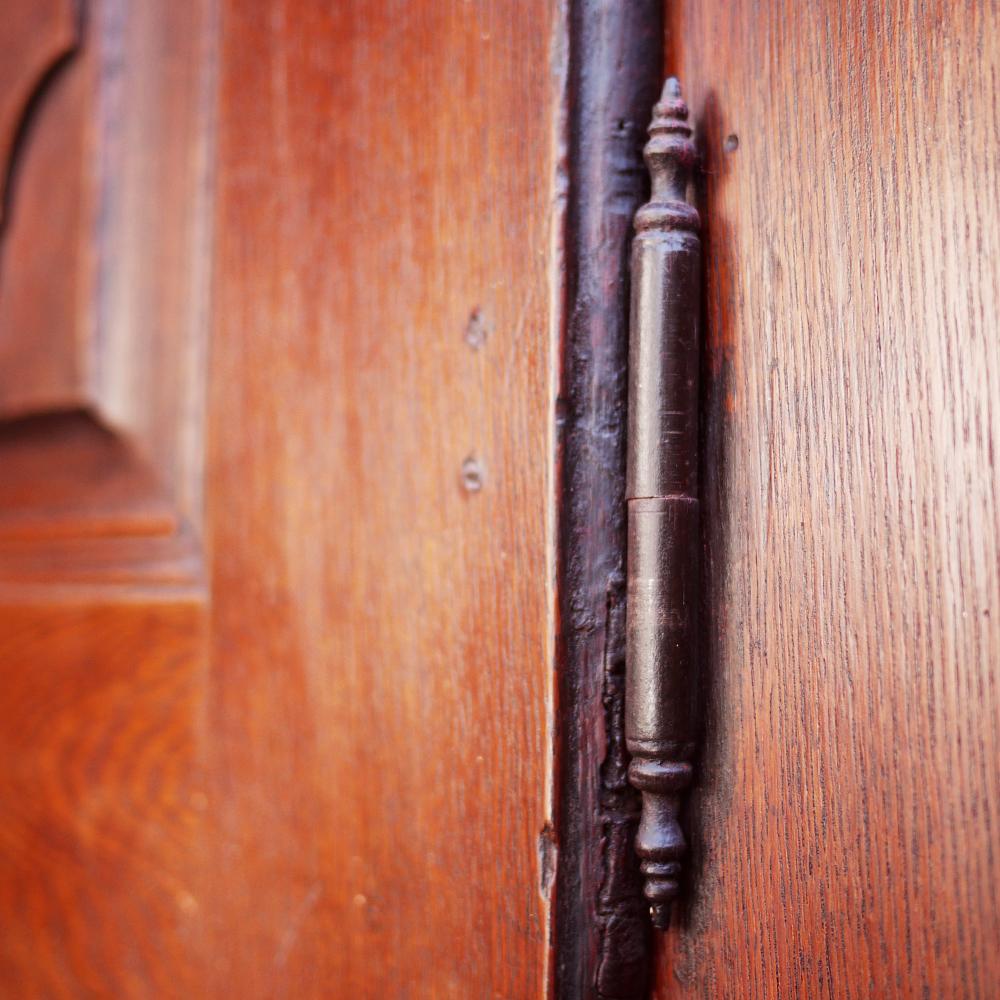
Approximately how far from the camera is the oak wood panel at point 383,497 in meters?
0.35

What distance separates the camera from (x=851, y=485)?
11.6 inches

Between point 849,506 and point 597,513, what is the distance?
2.9 inches

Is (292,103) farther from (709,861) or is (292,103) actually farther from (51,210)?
(709,861)

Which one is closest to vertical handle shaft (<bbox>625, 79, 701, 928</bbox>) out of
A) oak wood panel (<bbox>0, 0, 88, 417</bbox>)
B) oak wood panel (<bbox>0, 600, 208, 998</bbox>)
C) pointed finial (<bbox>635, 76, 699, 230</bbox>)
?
pointed finial (<bbox>635, 76, 699, 230</bbox>)

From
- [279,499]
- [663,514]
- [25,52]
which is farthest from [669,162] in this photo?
[25,52]

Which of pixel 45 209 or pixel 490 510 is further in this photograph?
pixel 45 209

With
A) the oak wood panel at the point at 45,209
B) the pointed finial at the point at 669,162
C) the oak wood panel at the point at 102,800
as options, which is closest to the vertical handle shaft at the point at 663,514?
the pointed finial at the point at 669,162

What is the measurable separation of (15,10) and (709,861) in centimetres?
57

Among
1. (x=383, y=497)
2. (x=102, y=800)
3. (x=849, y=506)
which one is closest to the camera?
(x=849, y=506)

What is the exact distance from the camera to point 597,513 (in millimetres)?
333

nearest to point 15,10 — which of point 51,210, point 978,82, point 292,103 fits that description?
point 51,210

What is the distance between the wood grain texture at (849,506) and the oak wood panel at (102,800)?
25 cm

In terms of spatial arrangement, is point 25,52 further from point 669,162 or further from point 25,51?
point 669,162

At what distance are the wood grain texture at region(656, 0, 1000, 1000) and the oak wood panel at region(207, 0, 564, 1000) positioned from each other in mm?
54
